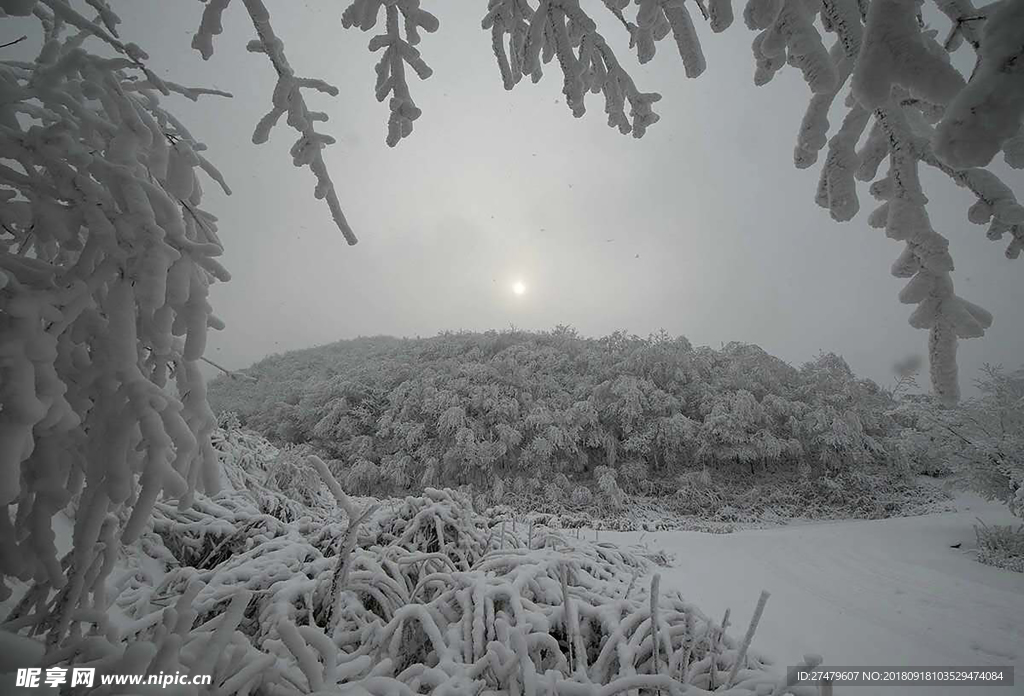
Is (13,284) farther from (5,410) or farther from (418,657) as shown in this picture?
(418,657)

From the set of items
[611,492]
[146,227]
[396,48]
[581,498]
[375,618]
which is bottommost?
[581,498]

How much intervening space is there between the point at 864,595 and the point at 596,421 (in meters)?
9.54

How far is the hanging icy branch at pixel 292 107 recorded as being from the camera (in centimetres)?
133

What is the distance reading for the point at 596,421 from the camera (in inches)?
543

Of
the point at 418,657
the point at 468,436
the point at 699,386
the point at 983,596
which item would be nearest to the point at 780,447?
the point at 699,386

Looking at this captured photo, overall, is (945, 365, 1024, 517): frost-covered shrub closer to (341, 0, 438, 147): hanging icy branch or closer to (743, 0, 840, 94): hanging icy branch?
(743, 0, 840, 94): hanging icy branch

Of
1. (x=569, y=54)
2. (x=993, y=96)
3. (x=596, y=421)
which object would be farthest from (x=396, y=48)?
(x=596, y=421)

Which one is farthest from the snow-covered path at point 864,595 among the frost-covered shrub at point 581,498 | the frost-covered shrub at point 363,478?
the frost-covered shrub at point 363,478

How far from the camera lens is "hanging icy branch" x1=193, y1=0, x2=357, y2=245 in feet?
4.36

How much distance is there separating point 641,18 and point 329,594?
2.37 m

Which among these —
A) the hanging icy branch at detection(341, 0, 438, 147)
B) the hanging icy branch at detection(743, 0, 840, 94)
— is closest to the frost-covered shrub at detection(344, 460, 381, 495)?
the hanging icy branch at detection(341, 0, 438, 147)

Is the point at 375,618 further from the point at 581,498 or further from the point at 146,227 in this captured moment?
the point at 581,498

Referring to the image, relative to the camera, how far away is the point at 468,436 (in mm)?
12984

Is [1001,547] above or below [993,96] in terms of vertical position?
below
